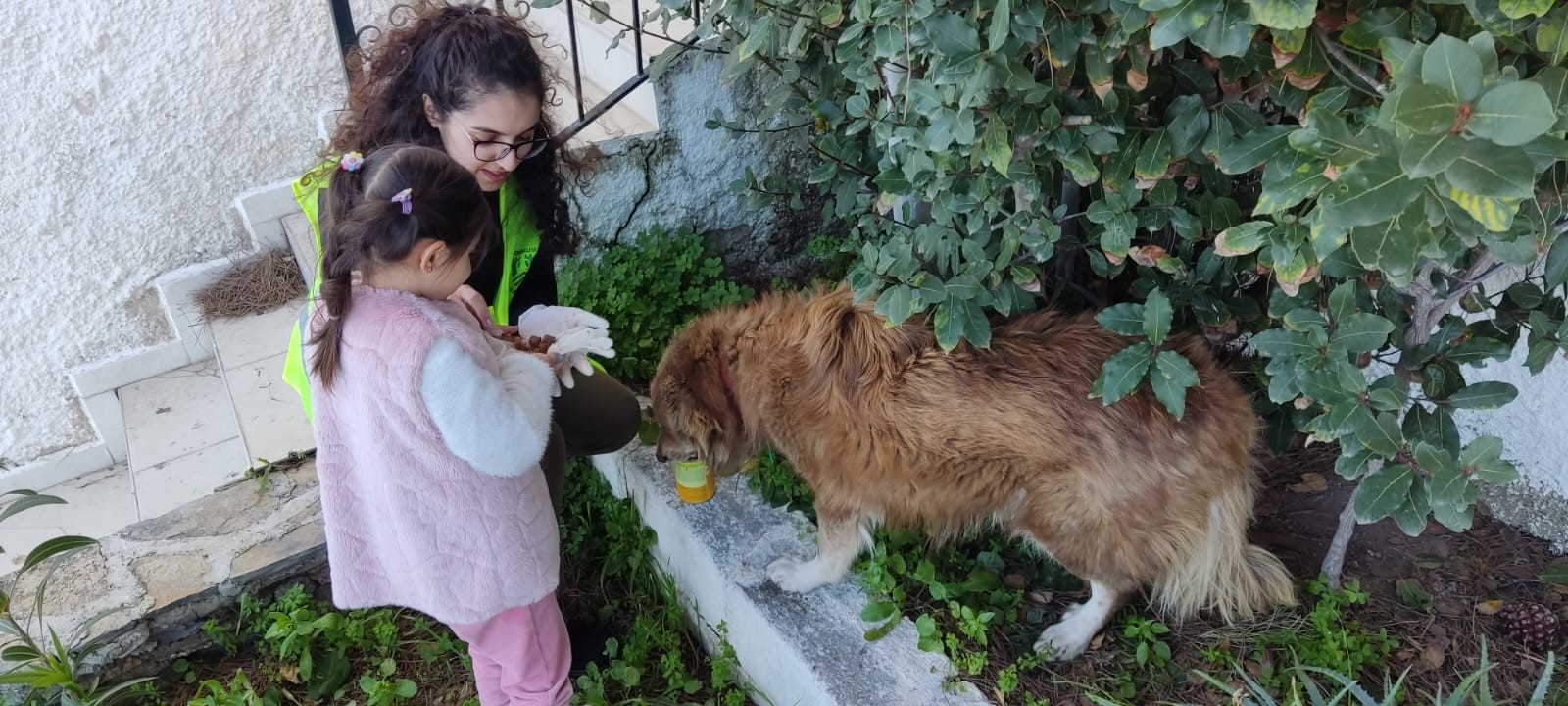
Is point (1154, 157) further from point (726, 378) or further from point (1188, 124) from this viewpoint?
point (726, 378)

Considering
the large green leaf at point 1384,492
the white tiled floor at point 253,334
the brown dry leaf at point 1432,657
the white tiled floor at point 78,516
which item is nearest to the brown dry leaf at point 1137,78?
the large green leaf at point 1384,492

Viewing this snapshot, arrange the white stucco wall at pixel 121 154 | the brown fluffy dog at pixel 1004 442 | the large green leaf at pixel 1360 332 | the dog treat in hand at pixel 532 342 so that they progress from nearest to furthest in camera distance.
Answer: the large green leaf at pixel 1360 332 < the brown fluffy dog at pixel 1004 442 < the dog treat in hand at pixel 532 342 < the white stucco wall at pixel 121 154

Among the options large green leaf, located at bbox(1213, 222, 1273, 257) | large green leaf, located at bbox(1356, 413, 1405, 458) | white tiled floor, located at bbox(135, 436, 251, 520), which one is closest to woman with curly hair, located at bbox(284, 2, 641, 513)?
large green leaf, located at bbox(1213, 222, 1273, 257)

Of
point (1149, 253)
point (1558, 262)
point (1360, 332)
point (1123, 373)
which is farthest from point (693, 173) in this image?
point (1558, 262)

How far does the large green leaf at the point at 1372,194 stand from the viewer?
115 centimetres

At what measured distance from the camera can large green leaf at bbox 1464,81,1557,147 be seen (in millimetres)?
1003

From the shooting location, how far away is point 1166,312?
6.50 feet

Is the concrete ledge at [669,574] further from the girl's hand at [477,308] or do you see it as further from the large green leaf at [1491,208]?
the large green leaf at [1491,208]

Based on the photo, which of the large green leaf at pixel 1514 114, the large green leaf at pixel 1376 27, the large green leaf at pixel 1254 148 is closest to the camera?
the large green leaf at pixel 1514 114

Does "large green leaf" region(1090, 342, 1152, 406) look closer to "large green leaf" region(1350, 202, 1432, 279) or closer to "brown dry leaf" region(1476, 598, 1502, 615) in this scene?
"large green leaf" region(1350, 202, 1432, 279)

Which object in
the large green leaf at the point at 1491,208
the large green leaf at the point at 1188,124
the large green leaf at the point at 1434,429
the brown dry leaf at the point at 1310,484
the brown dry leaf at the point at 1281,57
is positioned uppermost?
the large green leaf at the point at 1491,208

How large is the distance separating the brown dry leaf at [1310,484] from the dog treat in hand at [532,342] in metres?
2.31

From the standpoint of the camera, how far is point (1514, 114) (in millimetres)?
1019

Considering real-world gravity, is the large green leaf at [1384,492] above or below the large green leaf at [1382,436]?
below
